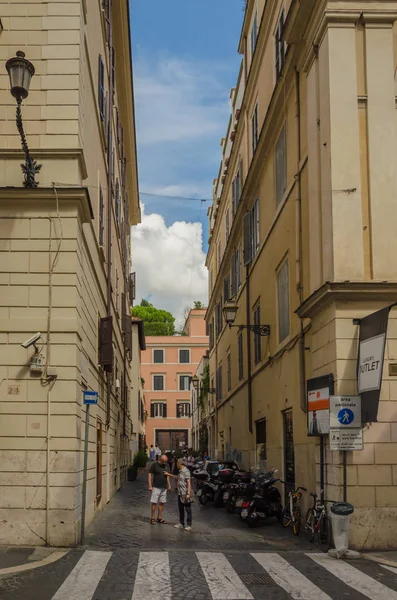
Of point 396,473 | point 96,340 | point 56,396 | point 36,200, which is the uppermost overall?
point 36,200

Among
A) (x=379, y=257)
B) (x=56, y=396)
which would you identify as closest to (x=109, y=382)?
(x=56, y=396)

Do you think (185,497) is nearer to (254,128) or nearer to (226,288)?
(254,128)

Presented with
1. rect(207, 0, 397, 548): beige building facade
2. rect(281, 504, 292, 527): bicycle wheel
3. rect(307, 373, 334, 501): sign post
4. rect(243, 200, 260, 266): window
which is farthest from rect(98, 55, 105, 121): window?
rect(281, 504, 292, 527): bicycle wheel

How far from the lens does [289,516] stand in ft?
50.0

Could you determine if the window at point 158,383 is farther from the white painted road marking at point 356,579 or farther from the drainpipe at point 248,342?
the white painted road marking at point 356,579

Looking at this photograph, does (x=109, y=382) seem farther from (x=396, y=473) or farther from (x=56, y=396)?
(x=396, y=473)

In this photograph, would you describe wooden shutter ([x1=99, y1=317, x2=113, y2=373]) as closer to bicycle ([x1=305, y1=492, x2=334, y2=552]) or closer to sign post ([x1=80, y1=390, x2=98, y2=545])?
sign post ([x1=80, y1=390, x2=98, y2=545])

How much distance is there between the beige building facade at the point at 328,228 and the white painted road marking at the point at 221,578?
2549mm

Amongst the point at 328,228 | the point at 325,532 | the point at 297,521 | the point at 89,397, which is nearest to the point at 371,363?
the point at 328,228

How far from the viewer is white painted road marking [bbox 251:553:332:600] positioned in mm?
8641

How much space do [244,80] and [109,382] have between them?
12787 millimetres

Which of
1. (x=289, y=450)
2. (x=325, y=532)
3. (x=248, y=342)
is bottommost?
(x=325, y=532)

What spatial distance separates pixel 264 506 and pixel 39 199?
7869 millimetres

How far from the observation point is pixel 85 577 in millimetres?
9594
